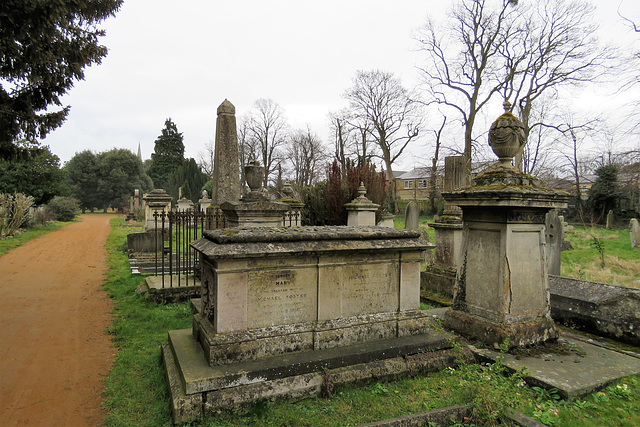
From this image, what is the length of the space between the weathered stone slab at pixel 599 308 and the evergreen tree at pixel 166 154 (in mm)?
51162

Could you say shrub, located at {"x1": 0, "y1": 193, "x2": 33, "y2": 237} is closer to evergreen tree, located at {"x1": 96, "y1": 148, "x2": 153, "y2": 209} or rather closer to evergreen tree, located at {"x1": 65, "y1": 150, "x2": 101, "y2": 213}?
evergreen tree, located at {"x1": 96, "y1": 148, "x2": 153, "y2": 209}

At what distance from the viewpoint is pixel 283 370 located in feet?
A: 10.9

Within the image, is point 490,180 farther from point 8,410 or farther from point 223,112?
point 223,112

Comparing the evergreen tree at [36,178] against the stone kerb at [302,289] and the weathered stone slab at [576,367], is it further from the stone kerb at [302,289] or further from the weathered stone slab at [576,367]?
the weathered stone slab at [576,367]

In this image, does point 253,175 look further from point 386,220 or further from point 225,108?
point 386,220

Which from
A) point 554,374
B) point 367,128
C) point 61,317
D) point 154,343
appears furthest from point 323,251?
point 367,128

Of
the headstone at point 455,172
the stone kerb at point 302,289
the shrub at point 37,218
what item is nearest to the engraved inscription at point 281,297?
the stone kerb at point 302,289

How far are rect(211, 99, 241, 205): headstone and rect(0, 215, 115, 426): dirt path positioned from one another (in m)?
4.32

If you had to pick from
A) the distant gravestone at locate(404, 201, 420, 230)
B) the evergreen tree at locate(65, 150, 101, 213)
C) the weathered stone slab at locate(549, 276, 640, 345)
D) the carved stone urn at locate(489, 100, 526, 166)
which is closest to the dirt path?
the carved stone urn at locate(489, 100, 526, 166)

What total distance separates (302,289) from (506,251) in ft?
8.00

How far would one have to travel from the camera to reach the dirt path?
3.45m

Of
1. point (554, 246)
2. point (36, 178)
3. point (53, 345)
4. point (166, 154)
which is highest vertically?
point (166, 154)

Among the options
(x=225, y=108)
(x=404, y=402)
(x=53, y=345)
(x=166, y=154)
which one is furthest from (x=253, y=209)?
(x=166, y=154)

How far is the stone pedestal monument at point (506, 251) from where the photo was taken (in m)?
4.13
